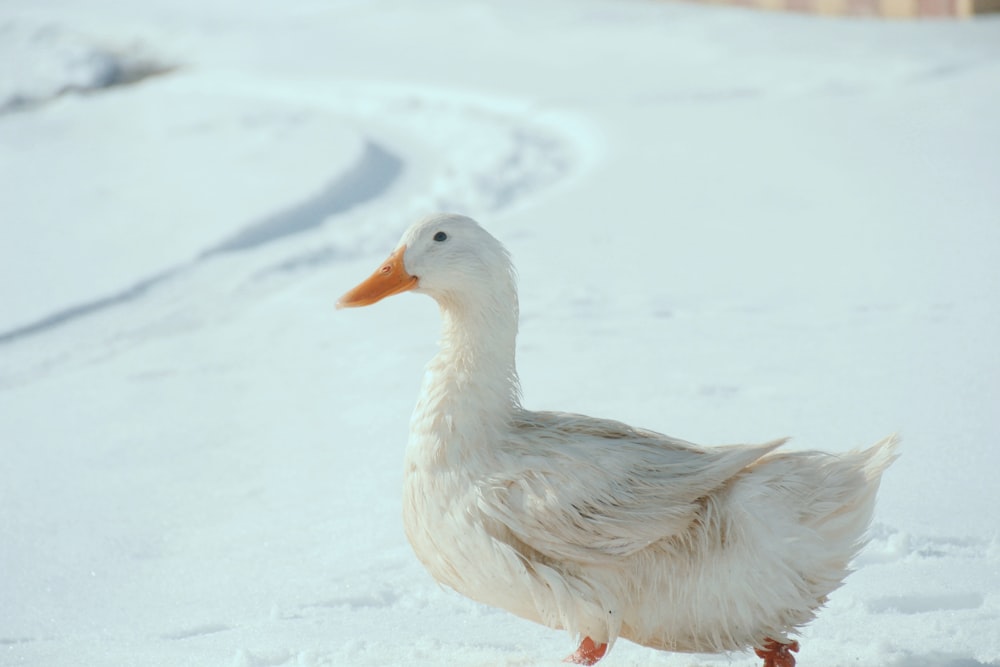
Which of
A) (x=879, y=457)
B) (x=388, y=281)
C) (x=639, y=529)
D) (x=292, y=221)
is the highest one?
(x=388, y=281)

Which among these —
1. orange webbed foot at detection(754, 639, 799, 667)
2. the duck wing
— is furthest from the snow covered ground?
the duck wing

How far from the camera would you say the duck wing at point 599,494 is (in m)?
2.46

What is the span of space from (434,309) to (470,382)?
241cm

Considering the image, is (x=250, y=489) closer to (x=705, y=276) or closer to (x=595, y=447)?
(x=595, y=447)

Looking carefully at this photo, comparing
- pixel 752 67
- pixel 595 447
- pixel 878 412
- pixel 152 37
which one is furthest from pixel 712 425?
pixel 152 37

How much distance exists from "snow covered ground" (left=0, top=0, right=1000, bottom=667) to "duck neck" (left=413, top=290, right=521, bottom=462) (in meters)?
0.51

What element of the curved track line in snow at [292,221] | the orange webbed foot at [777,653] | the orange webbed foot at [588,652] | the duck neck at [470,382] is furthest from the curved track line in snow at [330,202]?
the orange webbed foot at [777,653]

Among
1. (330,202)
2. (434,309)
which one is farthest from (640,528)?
(330,202)

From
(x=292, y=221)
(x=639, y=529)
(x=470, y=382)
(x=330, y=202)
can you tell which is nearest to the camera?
(x=639, y=529)

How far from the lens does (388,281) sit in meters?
2.70

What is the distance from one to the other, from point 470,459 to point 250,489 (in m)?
1.37

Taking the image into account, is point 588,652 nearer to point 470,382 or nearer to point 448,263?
point 470,382

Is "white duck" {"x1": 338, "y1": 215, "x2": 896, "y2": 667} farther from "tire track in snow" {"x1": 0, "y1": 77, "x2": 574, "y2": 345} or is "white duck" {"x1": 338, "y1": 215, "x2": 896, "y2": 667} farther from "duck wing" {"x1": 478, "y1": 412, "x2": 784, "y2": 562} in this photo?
"tire track in snow" {"x1": 0, "y1": 77, "x2": 574, "y2": 345}

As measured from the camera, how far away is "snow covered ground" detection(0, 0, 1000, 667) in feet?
9.94
